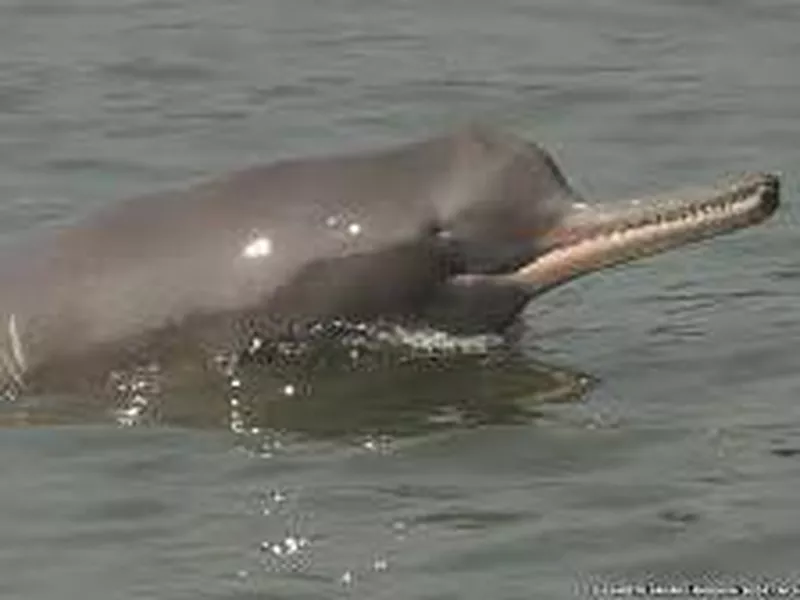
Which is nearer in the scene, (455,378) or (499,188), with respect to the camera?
(499,188)

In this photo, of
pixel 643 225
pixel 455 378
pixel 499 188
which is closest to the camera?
pixel 643 225

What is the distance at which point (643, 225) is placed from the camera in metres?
11.4

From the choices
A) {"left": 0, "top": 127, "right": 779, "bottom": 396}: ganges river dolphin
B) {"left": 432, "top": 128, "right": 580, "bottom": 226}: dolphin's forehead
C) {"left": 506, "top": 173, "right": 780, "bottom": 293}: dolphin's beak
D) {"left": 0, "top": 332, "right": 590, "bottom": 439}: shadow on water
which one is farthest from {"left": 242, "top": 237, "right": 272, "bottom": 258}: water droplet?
{"left": 506, "top": 173, "right": 780, "bottom": 293}: dolphin's beak

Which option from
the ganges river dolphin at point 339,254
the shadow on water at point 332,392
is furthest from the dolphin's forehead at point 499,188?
the shadow on water at point 332,392

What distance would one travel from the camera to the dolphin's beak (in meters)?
11.2

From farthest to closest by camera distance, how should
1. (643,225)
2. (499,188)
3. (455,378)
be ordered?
(455,378) → (499,188) → (643,225)

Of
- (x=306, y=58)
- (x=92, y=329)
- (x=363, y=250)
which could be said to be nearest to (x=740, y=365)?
(x=363, y=250)

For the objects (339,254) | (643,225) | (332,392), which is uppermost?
(643,225)

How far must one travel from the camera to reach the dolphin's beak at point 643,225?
11.2m

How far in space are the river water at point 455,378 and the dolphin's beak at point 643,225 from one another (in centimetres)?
47

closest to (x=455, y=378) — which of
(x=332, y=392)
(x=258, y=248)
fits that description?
(x=332, y=392)

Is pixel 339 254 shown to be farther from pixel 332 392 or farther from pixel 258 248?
pixel 332 392

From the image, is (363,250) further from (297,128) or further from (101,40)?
(101,40)

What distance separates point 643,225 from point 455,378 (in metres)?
0.92
